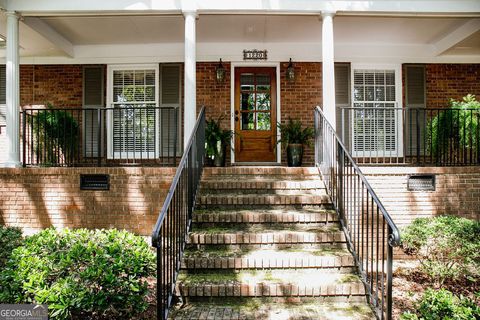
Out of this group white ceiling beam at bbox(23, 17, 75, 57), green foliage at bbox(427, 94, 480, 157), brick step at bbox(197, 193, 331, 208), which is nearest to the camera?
brick step at bbox(197, 193, 331, 208)

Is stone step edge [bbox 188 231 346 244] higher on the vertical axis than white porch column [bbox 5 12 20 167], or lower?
lower

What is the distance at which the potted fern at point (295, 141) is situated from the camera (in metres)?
7.19

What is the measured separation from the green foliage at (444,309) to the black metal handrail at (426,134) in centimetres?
317

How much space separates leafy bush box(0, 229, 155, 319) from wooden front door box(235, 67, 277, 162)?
4.86 meters

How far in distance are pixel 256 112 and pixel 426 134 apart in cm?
350

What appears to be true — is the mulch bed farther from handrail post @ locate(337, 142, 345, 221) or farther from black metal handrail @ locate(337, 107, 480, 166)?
black metal handrail @ locate(337, 107, 480, 166)

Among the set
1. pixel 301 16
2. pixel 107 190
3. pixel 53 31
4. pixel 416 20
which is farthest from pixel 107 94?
pixel 416 20

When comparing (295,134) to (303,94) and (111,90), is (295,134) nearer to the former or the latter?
(303,94)

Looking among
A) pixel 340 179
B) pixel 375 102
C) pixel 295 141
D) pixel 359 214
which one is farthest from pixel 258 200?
pixel 375 102

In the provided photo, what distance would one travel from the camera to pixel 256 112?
324 inches

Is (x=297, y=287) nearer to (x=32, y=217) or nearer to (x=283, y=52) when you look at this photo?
(x=32, y=217)

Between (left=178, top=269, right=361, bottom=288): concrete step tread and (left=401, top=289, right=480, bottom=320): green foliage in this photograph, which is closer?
(left=401, top=289, right=480, bottom=320): green foliage

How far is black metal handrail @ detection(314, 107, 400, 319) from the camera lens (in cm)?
306

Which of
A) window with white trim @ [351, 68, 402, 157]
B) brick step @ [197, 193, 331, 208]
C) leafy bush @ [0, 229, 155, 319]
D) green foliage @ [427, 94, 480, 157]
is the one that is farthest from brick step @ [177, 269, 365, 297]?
window with white trim @ [351, 68, 402, 157]
